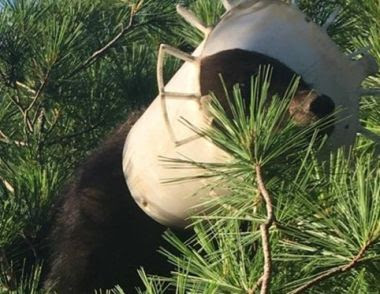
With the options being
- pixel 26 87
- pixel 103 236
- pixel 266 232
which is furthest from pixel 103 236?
pixel 266 232

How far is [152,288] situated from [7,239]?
695 millimetres

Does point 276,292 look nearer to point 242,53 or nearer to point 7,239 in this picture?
point 242,53

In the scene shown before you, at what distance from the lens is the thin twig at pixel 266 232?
4.91ft

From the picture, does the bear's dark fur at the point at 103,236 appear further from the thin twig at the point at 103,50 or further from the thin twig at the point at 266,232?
the thin twig at the point at 266,232

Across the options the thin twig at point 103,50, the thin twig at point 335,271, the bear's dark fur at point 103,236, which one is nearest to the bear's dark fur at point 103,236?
the bear's dark fur at point 103,236

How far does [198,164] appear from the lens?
157cm

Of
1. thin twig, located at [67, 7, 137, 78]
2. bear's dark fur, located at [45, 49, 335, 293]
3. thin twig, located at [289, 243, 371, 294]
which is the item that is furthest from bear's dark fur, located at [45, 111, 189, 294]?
thin twig, located at [289, 243, 371, 294]

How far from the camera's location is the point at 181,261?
1619 millimetres

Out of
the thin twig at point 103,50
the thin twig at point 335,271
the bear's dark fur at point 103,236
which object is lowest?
the bear's dark fur at point 103,236

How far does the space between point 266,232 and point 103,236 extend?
820 mm

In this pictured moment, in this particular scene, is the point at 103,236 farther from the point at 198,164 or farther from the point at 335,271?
the point at 335,271

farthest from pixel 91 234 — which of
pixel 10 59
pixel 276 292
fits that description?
pixel 276 292

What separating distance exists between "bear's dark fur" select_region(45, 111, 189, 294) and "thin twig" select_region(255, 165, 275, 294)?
717 mm

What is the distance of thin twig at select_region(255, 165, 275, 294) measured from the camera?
4.91ft
